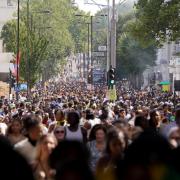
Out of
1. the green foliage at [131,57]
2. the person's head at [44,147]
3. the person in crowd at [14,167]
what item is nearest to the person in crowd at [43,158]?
the person's head at [44,147]

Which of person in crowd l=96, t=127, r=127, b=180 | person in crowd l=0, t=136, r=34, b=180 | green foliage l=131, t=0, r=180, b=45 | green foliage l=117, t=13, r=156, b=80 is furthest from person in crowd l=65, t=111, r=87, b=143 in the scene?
green foliage l=117, t=13, r=156, b=80

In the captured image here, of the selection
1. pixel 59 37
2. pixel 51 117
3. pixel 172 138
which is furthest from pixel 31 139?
pixel 59 37

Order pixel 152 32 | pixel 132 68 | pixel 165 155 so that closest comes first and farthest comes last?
pixel 165 155
pixel 152 32
pixel 132 68

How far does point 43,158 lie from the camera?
33.3 ft

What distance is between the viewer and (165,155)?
6391 millimetres

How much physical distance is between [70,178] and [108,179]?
0.26m

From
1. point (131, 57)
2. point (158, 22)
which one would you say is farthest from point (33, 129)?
point (131, 57)

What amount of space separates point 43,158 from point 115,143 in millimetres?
987

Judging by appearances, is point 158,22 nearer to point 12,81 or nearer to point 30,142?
point 12,81

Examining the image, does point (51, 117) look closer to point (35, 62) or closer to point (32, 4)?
point (35, 62)

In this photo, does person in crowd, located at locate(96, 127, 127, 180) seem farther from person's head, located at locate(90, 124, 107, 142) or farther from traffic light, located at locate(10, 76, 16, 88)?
traffic light, located at locate(10, 76, 16, 88)

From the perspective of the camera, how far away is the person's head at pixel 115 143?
9.35m

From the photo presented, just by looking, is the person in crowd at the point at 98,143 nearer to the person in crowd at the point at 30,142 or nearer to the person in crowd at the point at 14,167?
the person in crowd at the point at 30,142

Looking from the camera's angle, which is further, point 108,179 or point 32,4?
point 32,4
